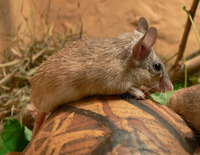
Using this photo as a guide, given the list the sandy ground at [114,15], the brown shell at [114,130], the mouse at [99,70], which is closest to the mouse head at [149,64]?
the mouse at [99,70]

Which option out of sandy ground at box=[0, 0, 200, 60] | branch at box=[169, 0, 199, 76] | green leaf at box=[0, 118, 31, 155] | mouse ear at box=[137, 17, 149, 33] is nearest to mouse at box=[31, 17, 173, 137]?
mouse ear at box=[137, 17, 149, 33]

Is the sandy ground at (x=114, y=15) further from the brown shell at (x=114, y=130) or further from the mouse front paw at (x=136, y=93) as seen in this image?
the brown shell at (x=114, y=130)

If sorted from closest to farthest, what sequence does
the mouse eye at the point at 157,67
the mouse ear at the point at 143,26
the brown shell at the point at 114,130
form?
the brown shell at the point at 114,130, the mouse eye at the point at 157,67, the mouse ear at the point at 143,26

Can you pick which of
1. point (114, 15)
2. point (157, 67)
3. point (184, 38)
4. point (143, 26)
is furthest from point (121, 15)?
point (157, 67)

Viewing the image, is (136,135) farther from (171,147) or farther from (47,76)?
(47,76)

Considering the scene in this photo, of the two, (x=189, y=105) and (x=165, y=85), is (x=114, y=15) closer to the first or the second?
(x=165, y=85)

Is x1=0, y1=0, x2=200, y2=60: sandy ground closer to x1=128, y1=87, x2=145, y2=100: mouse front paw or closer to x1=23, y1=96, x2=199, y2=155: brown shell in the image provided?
x1=128, y1=87, x2=145, y2=100: mouse front paw
